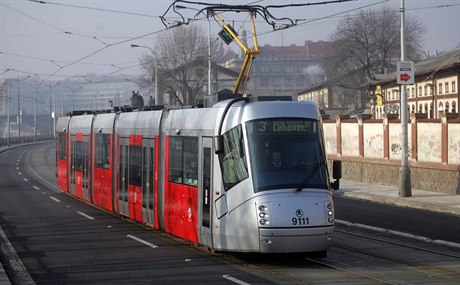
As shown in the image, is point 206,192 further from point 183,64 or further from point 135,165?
point 183,64

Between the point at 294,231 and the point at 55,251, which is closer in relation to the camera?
the point at 294,231

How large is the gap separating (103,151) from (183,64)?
5956 centimetres

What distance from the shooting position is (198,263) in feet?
46.6

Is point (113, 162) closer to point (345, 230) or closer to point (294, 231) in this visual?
point (345, 230)

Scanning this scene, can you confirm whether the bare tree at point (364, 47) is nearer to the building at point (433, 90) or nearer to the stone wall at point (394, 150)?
the building at point (433, 90)

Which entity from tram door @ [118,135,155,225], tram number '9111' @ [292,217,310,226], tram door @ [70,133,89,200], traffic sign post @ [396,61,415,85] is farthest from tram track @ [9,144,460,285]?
traffic sign post @ [396,61,415,85]

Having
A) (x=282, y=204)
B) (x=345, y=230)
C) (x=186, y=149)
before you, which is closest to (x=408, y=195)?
(x=345, y=230)

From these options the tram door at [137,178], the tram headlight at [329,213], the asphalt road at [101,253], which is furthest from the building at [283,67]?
the tram headlight at [329,213]

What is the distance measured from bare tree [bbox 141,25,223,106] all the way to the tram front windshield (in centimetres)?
6611

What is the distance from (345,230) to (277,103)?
6.31 metres

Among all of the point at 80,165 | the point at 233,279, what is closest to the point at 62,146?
the point at 80,165

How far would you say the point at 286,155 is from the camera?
13.7 m

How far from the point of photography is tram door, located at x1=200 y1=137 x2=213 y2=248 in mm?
14633

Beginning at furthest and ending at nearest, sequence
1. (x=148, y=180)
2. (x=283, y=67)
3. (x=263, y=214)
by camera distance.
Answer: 1. (x=283, y=67)
2. (x=148, y=180)
3. (x=263, y=214)
